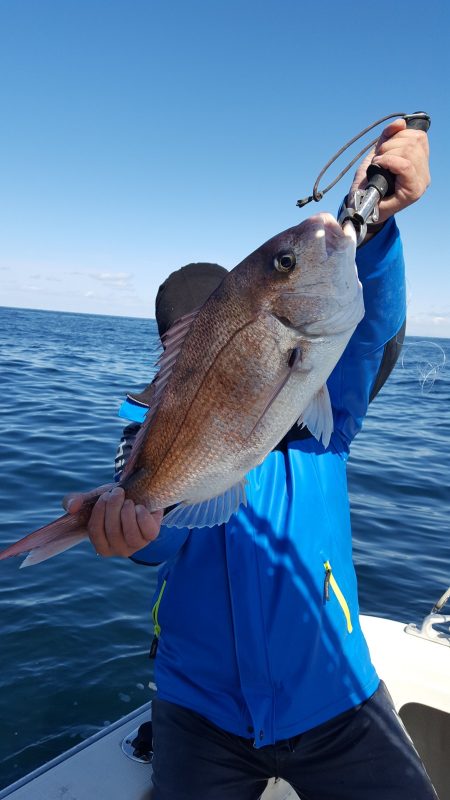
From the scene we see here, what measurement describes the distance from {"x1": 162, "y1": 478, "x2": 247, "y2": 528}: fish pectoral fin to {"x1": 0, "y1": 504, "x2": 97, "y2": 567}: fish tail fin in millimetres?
281

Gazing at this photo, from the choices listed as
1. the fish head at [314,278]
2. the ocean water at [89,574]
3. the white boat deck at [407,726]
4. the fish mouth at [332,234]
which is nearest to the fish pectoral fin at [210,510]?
the fish head at [314,278]

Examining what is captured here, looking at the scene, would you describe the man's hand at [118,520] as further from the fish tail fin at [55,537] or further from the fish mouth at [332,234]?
the fish mouth at [332,234]

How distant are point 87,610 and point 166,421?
3904 millimetres

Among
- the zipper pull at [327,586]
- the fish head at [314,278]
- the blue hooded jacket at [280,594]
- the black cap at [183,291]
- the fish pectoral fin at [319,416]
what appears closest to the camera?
the fish head at [314,278]

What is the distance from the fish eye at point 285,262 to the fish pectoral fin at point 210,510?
71cm

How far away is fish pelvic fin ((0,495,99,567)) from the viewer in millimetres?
1763

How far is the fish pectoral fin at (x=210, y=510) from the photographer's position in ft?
6.27

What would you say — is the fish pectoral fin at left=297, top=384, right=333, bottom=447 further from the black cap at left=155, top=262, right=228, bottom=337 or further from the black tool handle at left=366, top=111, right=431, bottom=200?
the black cap at left=155, top=262, right=228, bottom=337

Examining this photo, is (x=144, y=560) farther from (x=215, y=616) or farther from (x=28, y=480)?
(x=28, y=480)

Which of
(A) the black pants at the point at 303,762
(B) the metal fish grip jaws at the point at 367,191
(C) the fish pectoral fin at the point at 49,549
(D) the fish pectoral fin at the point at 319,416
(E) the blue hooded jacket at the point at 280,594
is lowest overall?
(A) the black pants at the point at 303,762

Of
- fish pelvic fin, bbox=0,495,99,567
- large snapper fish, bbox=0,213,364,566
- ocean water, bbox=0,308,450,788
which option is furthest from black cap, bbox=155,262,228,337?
ocean water, bbox=0,308,450,788

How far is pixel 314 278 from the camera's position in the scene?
176 cm

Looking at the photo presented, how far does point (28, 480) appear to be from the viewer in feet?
25.8

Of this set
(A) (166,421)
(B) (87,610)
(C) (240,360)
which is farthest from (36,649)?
(C) (240,360)
